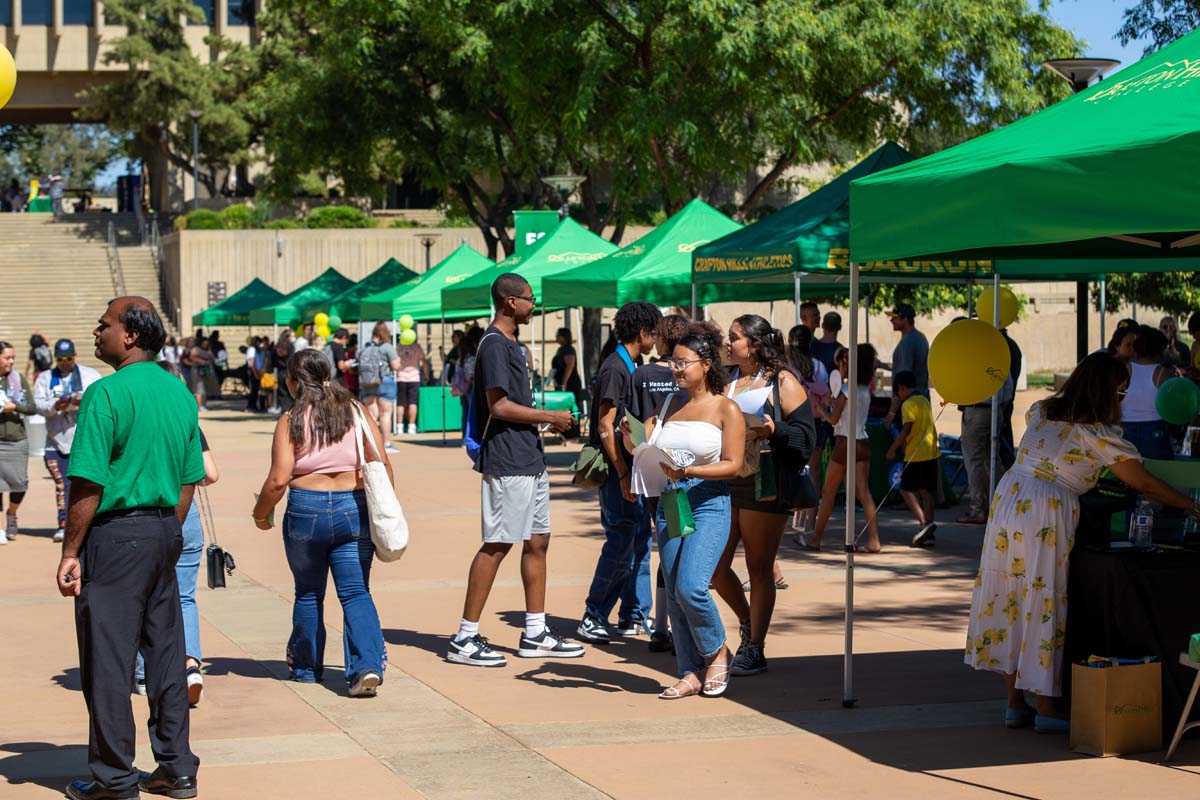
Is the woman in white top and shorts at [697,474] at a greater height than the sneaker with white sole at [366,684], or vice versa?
the woman in white top and shorts at [697,474]

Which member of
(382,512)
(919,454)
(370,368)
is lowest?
(919,454)

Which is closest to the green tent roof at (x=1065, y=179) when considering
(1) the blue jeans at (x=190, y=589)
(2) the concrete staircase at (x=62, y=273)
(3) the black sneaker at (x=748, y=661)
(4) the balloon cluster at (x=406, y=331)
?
(3) the black sneaker at (x=748, y=661)

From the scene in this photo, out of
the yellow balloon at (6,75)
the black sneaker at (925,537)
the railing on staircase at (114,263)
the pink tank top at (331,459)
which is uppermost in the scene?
the railing on staircase at (114,263)

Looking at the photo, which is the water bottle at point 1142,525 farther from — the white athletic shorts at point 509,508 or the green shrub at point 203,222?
the green shrub at point 203,222

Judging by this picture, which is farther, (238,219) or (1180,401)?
(238,219)

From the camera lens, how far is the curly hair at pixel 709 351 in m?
6.91

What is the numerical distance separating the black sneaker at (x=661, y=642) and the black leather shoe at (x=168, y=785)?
321cm

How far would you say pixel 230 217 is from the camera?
4788 centimetres

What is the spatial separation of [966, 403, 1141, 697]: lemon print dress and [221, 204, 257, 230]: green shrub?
4328cm

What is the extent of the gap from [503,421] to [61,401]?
5.88 metres

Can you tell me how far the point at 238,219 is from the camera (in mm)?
47812

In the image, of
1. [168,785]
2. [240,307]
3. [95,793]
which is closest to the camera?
[95,793]

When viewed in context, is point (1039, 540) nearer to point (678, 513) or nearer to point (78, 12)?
point (678, 513)

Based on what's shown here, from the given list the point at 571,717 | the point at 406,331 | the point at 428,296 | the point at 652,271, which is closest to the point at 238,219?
the point at 428,296
